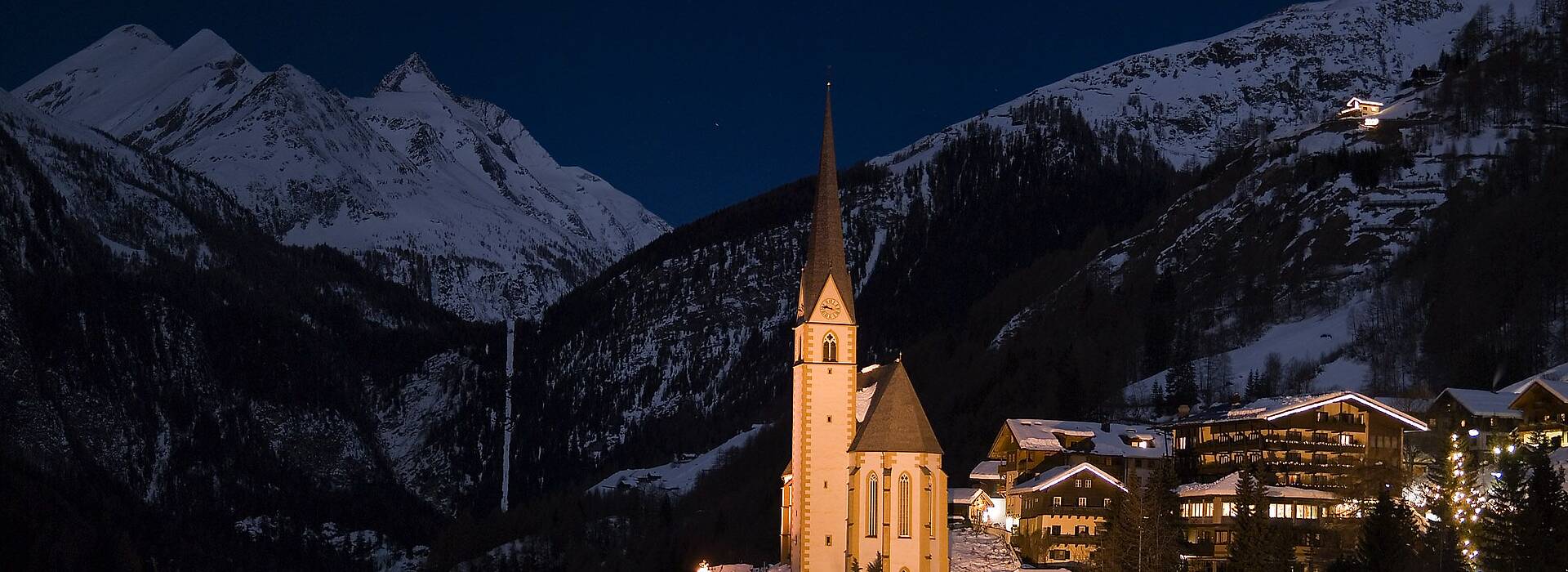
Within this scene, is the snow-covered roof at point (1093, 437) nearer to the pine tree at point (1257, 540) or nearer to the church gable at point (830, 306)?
the church gable at point (830, 306)

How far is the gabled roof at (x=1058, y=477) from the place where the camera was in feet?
336

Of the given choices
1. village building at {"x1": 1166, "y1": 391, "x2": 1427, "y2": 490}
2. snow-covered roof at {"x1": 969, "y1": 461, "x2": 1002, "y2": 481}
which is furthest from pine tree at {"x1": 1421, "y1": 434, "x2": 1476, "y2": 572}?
snow-covered roof at {"x1": 969, "y1": 461, "x2": 1002, "y2": 481}

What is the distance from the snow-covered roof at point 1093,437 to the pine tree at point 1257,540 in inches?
965

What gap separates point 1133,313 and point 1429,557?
120007 mm

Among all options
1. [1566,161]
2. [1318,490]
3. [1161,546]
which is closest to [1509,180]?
[1566,161]

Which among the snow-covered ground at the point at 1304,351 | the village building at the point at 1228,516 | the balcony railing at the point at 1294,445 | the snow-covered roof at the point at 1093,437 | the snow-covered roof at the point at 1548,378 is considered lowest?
the village building at the point at 1228,516

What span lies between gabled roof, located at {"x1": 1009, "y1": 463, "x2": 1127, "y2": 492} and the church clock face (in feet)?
57.8

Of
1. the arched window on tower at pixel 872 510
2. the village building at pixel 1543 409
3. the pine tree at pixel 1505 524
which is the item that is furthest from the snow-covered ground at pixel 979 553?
the pine tree at pixel 1505 524

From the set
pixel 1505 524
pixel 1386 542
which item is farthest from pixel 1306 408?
pixel 1505 524

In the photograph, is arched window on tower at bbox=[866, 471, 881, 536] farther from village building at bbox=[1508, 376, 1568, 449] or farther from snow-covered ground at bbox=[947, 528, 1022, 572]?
village building at bbox=[1508, 376, 1568, 449]

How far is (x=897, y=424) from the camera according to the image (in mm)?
91625

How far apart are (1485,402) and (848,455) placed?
38.8 metres

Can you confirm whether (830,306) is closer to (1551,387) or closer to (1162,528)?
(1162,528)

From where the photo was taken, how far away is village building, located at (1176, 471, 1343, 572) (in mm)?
93375
